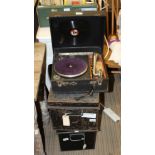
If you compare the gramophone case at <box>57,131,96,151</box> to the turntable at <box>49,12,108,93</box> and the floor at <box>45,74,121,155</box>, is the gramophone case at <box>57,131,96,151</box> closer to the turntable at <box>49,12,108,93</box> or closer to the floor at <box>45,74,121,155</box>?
the floor at <box>45,74,121,155</box>

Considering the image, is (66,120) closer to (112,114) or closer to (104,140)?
(104,140)

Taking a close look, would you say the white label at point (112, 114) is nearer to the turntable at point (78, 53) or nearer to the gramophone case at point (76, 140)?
the gramophone case at point (76, 140)

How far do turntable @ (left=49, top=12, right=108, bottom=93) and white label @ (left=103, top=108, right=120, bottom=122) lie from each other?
61 centimetres

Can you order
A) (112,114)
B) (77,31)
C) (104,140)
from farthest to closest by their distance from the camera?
1. (112,114)
2. (104,140)
3. (77,31)

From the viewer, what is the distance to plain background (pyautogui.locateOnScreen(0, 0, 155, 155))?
0.86 metres

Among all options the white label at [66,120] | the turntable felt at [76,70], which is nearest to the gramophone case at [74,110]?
the white label at [66,120]

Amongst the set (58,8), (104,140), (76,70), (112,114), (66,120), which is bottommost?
(104,140)

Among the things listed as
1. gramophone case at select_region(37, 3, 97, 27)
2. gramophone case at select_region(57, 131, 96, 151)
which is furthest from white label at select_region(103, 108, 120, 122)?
gramophone case at select_region(37, 3, 97, 27)
